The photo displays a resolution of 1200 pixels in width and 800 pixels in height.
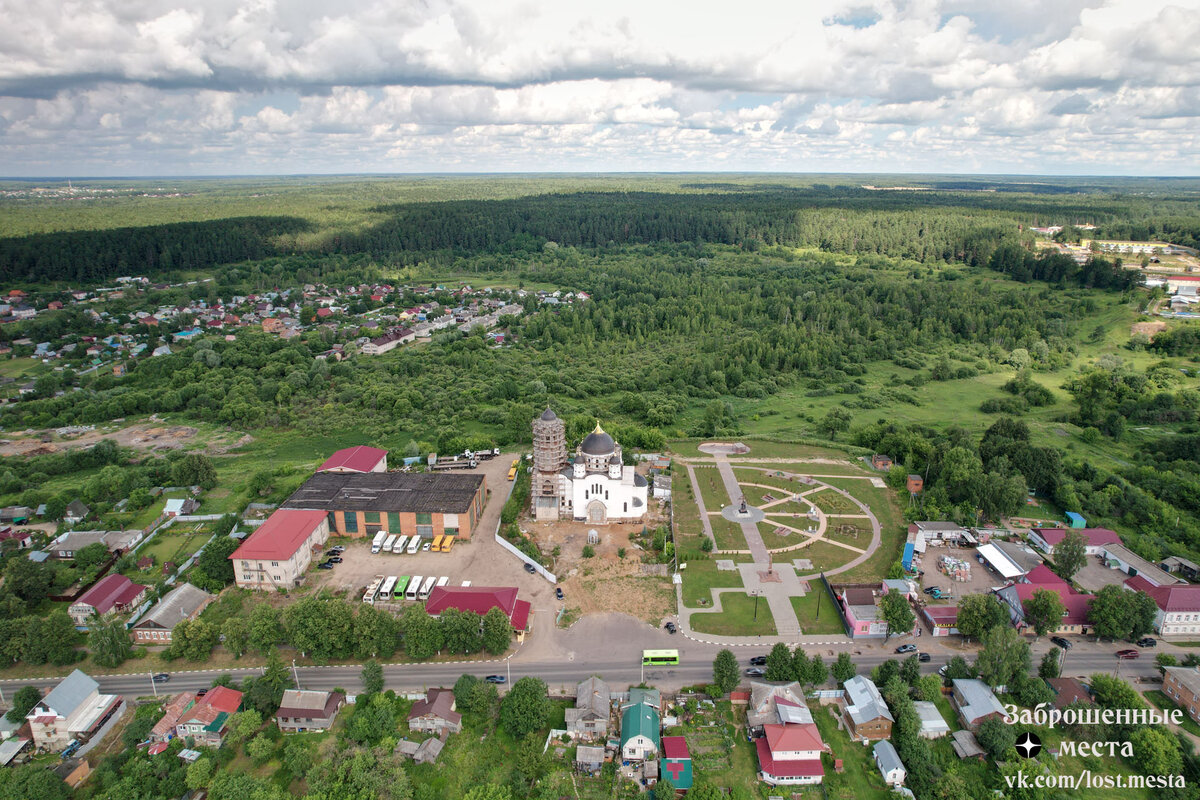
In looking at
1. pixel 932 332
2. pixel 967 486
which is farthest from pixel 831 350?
pixel 967 486

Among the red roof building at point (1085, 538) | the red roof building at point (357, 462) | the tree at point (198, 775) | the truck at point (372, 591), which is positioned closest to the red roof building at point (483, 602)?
the truck at point (372, 591)

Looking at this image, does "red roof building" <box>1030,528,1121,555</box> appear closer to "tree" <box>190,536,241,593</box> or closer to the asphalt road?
the asphalt road

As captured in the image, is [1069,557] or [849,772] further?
[1069,557]

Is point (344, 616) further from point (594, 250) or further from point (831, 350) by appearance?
point (594, 250)

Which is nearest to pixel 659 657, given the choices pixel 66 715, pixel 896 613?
pixel 896 613

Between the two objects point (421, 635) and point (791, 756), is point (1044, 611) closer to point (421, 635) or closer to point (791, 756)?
point (791, 756)

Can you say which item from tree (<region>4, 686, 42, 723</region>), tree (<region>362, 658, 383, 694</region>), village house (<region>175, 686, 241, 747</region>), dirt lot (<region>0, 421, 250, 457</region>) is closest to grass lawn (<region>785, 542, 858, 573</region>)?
tree (<region>362, 658, 383, 694</region>)

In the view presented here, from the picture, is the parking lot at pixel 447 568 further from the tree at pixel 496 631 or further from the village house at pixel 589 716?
the village house at pixel 589 716

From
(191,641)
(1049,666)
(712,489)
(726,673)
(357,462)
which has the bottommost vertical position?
(1049,666)
